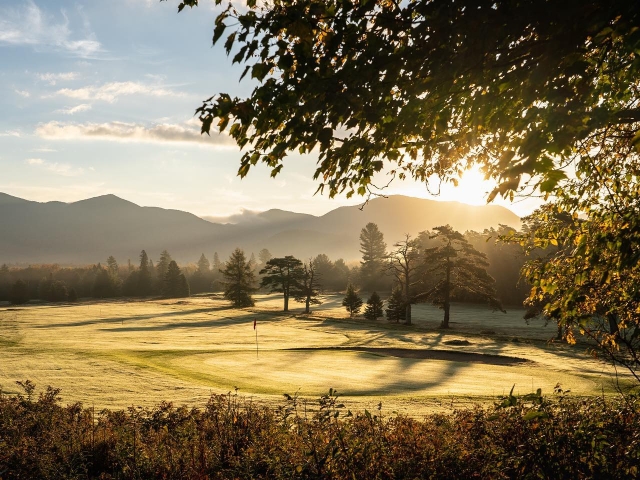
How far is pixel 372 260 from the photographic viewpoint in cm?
11806

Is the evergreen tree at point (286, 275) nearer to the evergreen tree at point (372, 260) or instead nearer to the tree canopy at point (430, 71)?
the evergreen tree at point (372, 260)

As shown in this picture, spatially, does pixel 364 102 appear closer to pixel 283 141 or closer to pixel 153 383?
pixel 283 141

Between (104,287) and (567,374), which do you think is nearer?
(567,374)

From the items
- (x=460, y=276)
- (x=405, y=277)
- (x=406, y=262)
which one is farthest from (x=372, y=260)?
(x=460, y=276)

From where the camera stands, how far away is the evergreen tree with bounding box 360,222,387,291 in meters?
111

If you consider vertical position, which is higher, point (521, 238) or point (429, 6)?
point (429, 6)

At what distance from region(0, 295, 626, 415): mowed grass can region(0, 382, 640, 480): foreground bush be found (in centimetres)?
221

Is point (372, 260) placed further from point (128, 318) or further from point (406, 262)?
point (128, 318)

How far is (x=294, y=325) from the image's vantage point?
54.4 meters

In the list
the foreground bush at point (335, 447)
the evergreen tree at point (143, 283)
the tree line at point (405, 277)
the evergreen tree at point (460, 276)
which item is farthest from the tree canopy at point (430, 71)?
the evergreen tree at point (143, 283)

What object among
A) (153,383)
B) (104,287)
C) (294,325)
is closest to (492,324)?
(294,325)

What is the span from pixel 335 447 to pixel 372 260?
112m

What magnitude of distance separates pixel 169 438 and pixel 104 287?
118m

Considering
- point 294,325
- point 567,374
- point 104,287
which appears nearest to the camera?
point 567,374
